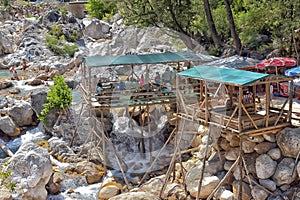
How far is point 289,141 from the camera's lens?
42.7 ft

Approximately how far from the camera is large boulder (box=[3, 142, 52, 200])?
14.7 m

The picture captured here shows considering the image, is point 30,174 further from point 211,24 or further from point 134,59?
point 211,24

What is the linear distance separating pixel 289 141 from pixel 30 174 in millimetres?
9977

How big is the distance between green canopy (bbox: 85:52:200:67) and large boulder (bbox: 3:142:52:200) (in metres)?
4.92

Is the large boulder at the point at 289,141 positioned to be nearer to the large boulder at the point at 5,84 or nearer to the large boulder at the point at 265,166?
the large boulder at the point at 265,166

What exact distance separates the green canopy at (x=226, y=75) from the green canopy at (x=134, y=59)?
4.10 m

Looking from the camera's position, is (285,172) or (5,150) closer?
(285,172)

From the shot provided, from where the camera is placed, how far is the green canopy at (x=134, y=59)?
59.1ft

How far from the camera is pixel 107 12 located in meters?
54.4

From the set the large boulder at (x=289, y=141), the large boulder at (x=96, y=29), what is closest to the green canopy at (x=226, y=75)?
the large boulder at (x=289, y=141)

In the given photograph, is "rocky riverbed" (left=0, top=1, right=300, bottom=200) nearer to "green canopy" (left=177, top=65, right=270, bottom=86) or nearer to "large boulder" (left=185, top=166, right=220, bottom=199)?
"large boulder" (left=185, top=166, right=220, bottom=199)

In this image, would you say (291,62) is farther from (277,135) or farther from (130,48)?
(130,48)

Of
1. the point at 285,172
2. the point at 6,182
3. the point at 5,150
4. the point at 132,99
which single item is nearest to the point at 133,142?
the point at 132,99

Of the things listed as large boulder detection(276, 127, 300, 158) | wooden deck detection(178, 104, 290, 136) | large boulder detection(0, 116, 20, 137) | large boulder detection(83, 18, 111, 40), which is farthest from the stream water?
large boulder detection(83, 18, 111, 40)
